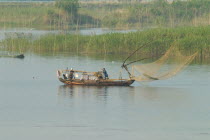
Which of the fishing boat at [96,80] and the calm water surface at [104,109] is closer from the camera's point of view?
the calm water surface at [104,109]

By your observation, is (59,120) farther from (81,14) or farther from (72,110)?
(81,14)

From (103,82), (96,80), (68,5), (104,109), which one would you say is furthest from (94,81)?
(68,5)

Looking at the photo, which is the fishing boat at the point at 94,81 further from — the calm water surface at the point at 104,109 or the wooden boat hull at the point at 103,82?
the calm water surface at the point at 104,109

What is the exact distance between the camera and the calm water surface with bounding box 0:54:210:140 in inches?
1133

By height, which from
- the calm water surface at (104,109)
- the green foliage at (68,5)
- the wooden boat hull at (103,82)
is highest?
the green foliage at (68,5)

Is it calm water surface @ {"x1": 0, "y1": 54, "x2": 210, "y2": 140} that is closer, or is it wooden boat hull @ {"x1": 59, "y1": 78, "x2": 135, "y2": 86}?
calm water surface @ {"x1": 0, "y1": 54, "x2": 210, "y2": 140}

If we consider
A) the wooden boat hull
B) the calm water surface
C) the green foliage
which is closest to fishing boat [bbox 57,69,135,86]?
the wooden boat hull

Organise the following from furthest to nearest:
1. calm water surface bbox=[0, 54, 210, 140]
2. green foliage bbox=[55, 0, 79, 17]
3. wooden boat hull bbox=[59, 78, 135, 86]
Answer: green foliage bbox=[55, 0, 79, 17] < wooden boat hull bbox=[59, 78, 135, 86] < calm water surface bbox=[0, 54, 210, 140]

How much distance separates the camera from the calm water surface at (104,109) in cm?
2877

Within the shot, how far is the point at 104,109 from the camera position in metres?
33.4

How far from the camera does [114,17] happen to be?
87.1 metres

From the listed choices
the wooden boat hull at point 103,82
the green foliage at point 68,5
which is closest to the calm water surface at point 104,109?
the wooden boat hull at point 103,82

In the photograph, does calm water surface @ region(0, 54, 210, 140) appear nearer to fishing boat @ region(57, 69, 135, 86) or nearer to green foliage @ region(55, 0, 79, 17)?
fishing boat @ region(57, 69, 135, 86)

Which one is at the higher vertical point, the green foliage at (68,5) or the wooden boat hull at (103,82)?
the green foliage at (68,5)
